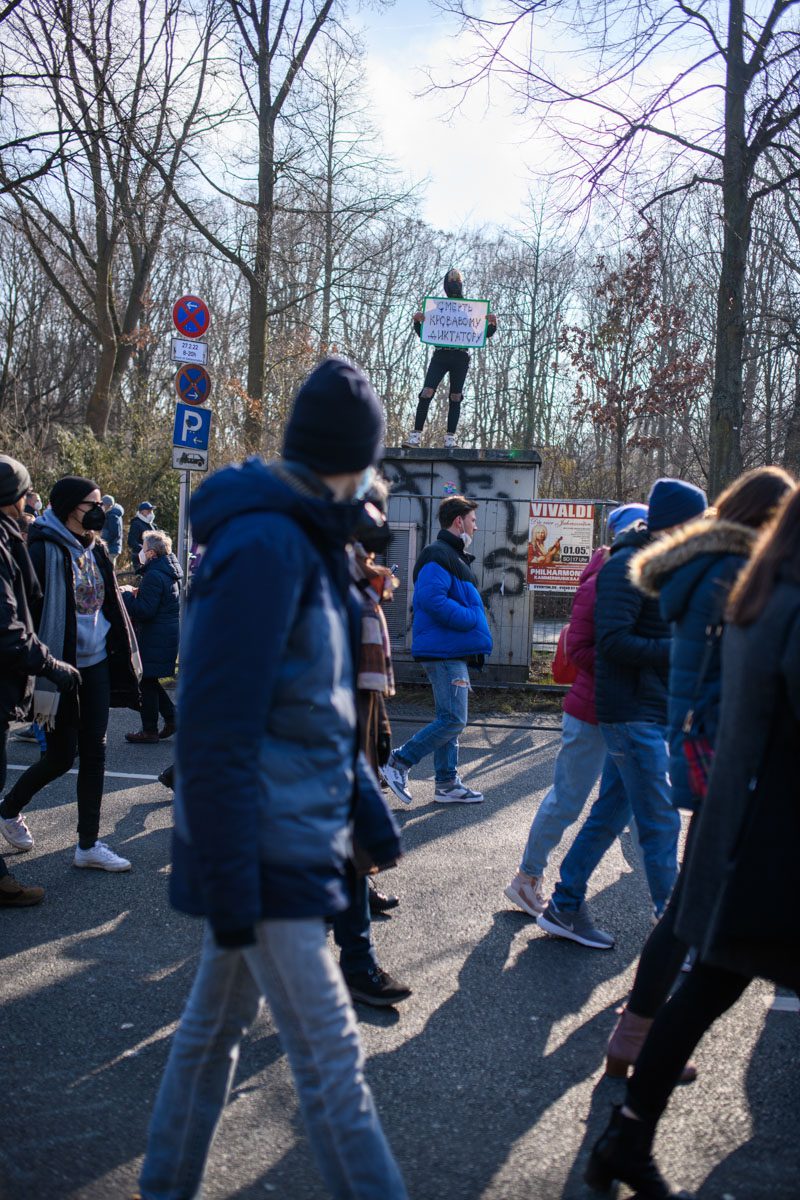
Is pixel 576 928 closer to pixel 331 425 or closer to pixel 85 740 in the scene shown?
pixel 85 740

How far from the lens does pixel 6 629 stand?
4.55m

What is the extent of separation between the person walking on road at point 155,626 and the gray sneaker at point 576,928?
5.12m

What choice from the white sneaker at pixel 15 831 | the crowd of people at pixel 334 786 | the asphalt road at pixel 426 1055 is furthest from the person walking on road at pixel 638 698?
the white sneaker at pixel 15 831

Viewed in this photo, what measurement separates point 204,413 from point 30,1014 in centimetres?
799

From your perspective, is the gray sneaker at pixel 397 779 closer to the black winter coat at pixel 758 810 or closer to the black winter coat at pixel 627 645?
the black winter coat at pixel 627 645

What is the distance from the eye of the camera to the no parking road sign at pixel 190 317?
10969 millimetres

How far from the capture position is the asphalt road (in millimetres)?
2883

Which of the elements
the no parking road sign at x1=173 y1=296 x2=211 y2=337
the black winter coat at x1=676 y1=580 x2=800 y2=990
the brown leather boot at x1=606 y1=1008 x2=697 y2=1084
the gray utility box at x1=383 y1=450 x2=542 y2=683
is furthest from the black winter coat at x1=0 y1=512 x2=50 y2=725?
the gray utility box at x1=383 y1=450 x2=542 y2=683

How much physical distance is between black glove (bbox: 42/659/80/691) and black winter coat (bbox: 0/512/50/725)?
0.06 metres

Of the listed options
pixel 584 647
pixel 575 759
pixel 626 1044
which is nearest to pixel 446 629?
pixel 575 759

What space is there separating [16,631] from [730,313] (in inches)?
401

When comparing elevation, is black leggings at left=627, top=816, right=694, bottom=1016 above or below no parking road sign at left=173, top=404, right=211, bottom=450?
below

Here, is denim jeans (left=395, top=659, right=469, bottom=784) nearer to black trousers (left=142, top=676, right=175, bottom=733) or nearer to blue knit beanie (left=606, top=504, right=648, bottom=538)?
blue knit beanie (left=606, top=504, right=648, bottom=538)

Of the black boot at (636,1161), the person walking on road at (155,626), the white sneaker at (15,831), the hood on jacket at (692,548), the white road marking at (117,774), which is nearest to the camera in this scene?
the black boot at (636,1161)
